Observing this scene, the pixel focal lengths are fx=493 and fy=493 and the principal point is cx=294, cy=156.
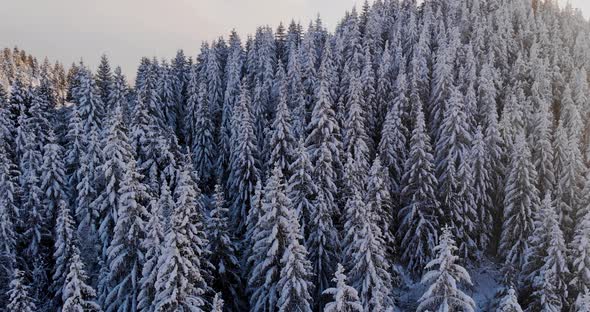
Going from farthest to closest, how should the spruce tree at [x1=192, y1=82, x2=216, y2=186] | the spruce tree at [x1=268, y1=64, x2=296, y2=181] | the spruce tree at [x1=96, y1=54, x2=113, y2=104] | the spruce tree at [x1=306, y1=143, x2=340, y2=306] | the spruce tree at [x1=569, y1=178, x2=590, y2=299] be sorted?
1. the spruce tree at [x1=96, y1=54, x2=113, y2=104]
2. the spruce tree at [x1=192, y1=82, x2=216, y2=186]
3. the spruce tree at [x1=268, y1=64, x2=296, y2=181]
4. the spruce tree at [x1=306, y1=143, x2=340, y2=306]
5. the spruce tree at [x1=569, y1=178, x2=590, y2=299]

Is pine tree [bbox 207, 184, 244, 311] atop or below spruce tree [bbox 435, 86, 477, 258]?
below

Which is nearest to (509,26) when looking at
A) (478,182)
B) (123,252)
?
(478,182)

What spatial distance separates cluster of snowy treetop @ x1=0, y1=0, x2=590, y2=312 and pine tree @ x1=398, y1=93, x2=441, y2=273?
17 centimetres

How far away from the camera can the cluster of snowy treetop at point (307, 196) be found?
94.2 ft

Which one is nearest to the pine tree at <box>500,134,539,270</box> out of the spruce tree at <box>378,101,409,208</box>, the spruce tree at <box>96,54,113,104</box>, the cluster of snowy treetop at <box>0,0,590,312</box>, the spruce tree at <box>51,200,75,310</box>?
the cluster of snowy treetop at <box>0,0,590,312</box>

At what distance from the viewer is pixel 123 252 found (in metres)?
30.4

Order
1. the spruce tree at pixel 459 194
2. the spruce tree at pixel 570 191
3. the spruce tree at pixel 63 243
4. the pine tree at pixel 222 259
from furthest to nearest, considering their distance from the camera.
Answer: the spruce tree at pixel 459 194 < the spruce tree at pixel 570 191 < the spruce tree at pixel 63 243 < the pine tree at pixel 222 259

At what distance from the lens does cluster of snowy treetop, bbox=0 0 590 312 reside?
28719 millimetres

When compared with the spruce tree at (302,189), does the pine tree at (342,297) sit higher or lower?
lower

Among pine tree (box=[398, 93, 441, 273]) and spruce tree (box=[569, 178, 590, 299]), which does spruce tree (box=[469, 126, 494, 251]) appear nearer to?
pine tree (box=[398, 93, 441, 273])

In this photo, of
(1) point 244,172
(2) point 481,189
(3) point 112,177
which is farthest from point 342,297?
(2) point 481,189

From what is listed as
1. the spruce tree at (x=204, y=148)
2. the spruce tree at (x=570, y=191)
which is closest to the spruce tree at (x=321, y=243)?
the spruce tree at (x=570, y=191)

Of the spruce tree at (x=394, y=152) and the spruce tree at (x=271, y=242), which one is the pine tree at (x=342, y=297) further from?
the spruce tree at (x=394, y=152)

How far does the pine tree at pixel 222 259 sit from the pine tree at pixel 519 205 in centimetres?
2216
